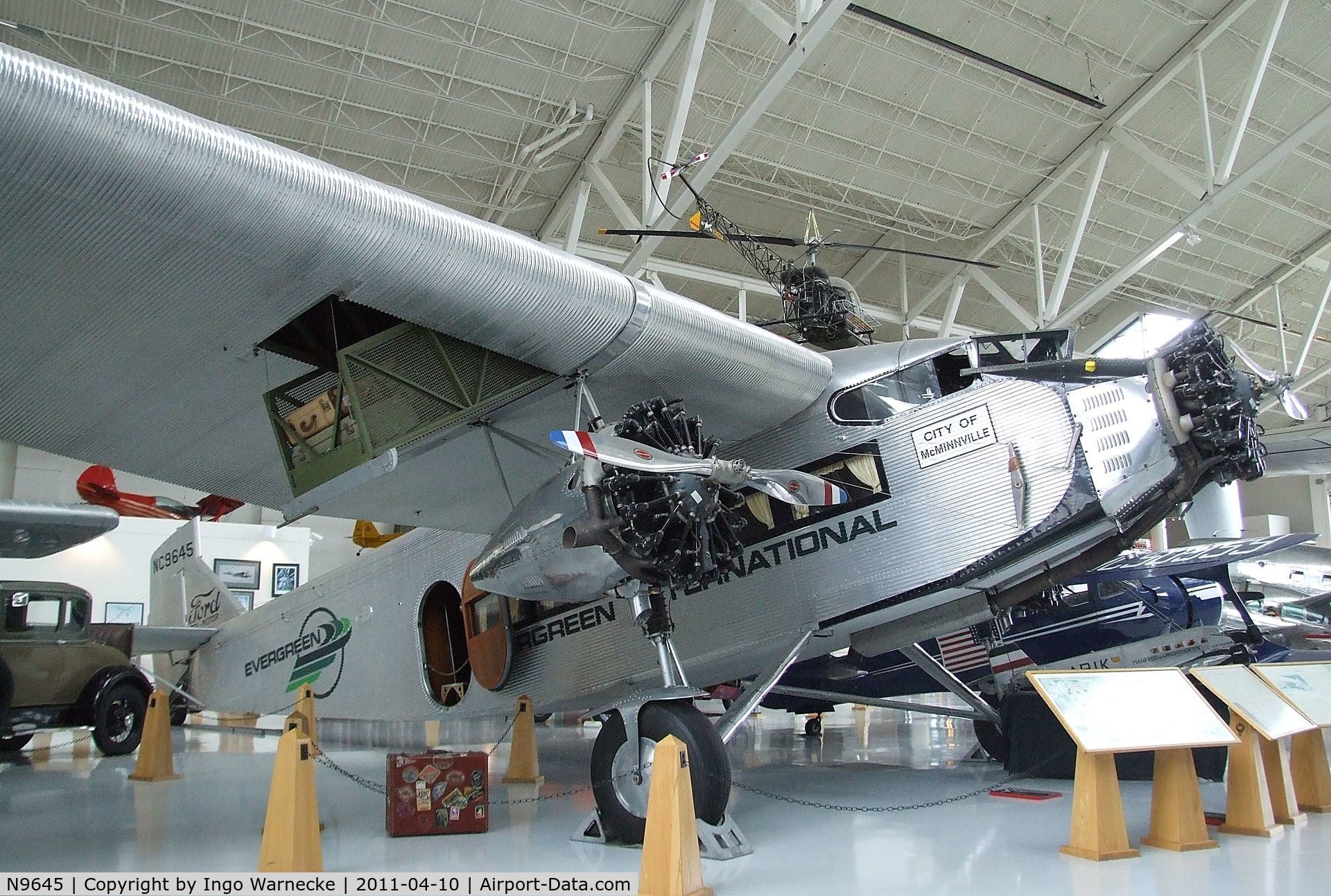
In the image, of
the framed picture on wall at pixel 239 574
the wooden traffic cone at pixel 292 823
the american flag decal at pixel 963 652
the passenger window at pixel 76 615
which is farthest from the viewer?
the framed picture on wall at pixel 239 574

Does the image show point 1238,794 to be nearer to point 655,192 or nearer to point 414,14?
point 655,192

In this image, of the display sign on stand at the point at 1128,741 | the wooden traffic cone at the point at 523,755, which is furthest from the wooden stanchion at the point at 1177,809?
the wooden traffic cone at the point at 523,755

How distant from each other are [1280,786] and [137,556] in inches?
827

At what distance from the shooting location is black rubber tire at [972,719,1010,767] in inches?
341

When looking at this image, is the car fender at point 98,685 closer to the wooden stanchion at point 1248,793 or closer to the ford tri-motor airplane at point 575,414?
the ford tri-motor airplane at point 575,414

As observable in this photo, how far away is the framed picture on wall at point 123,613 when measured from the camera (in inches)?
751

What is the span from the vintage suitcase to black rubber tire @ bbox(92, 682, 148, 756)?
659cm

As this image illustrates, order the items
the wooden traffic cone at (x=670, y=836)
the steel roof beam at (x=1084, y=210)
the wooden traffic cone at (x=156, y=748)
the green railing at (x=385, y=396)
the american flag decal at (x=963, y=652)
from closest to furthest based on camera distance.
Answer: the wooden traffic cone at (x=670, y=836)
the green railing at (x=385, y=396)
the wooden traffic cone at (x=156, y=748)
the american flag decal at (x=963, y=652)
the steel roof beam at (x=1084, y=210)

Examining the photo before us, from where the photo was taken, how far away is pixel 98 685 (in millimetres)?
10406

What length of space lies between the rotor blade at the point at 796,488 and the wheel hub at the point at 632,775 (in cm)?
166

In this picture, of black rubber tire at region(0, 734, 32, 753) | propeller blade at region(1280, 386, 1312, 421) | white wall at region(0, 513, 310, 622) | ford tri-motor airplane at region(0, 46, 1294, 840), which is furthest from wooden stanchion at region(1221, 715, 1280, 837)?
white wall at region(0, 513, 310, 622)

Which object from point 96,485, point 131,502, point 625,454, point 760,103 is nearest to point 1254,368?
point 625,454

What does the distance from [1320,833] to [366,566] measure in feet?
27.0

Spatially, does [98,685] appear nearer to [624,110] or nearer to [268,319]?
[268,319]
